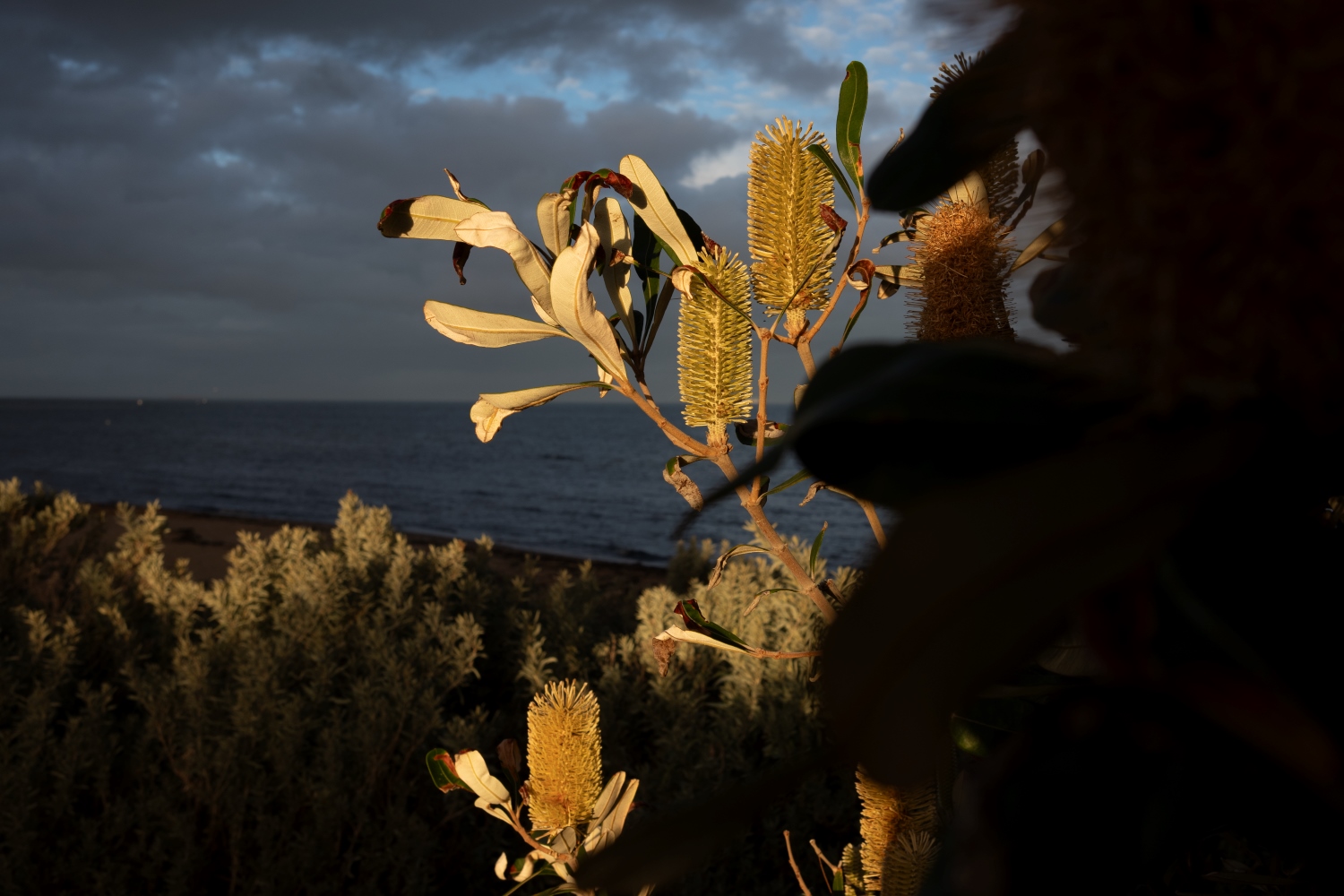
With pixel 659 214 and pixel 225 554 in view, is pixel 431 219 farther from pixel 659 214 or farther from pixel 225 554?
pixel 225 554

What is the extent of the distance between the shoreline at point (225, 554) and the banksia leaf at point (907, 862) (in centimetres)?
823

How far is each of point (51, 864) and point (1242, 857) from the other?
412 centimetres

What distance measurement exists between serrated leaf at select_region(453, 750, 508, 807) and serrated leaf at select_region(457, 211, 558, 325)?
75 cm

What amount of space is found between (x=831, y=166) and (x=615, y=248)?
27 centimetres

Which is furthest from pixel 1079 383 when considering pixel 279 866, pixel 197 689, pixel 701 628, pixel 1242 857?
pixel 197 689

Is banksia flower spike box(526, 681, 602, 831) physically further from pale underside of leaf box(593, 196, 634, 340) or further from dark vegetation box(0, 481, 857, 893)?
dark vegetation box(0, 481, 857, 893)

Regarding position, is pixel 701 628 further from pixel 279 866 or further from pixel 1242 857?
pixel 279 866

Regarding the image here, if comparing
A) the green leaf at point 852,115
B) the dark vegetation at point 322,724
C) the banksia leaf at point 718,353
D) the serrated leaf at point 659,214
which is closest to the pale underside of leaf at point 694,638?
the banksia leaf at point 718,353

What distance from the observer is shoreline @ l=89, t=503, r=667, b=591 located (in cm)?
1119

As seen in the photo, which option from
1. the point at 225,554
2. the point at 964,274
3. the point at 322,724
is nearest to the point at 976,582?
the point at 964,274

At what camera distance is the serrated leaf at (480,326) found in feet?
3.03

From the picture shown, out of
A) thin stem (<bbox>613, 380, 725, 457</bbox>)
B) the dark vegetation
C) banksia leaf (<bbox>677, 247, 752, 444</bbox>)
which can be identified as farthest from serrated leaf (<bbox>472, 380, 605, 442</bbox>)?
the dark vegetation

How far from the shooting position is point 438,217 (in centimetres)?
86

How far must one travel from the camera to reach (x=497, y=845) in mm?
3586
